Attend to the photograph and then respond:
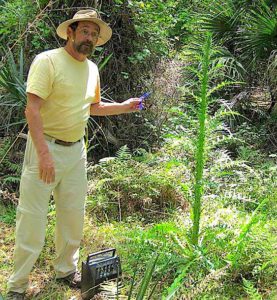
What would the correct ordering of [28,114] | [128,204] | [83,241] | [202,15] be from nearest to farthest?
1. [28,114]
2. [83,241]
3. [128,204]
4. [202,15]

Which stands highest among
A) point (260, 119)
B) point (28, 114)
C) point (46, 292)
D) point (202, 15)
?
point (202, 15)

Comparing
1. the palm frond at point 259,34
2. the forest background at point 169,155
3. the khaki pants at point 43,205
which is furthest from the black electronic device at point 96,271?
the palm frond at point 259,34

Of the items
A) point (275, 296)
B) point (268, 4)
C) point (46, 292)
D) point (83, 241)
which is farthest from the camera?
point (268, 4)

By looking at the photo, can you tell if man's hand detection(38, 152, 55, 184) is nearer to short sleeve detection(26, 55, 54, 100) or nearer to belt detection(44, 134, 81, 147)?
belt detection(44, 134, 81, 147)

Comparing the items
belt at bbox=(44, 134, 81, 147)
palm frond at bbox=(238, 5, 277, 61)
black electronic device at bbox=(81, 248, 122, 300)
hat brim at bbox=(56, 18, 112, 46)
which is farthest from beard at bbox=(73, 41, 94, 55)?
palm frond at bbox=(238, 5, 277, 61)

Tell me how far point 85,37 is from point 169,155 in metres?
2.49

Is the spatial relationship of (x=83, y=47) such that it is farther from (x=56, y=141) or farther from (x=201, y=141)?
(x=201, y=141)

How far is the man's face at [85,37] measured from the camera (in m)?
2.94

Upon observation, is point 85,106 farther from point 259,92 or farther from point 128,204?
point 259,92

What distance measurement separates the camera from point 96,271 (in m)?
2.97

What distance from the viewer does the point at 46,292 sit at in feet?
10.7

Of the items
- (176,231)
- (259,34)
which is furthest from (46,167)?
(259,34)

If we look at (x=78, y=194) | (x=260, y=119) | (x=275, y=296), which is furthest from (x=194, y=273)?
(x=260, y=119)

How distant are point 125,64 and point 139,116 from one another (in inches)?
29.1
